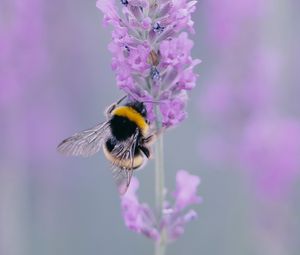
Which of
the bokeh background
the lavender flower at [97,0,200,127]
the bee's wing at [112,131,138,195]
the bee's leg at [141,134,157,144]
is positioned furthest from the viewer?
the bokeh background

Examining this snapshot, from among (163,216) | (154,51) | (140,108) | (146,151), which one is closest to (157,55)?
(154,51)

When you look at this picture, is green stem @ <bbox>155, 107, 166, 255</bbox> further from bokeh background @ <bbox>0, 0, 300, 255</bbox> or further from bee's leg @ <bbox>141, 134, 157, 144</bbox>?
bokeh background @ <bbox>0, 0, 300, 255</bbox>

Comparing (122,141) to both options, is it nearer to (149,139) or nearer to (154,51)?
(149,139)

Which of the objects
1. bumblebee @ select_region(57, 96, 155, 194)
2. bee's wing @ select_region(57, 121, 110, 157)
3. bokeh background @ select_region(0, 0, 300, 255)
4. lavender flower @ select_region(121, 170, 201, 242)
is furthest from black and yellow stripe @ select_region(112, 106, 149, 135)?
bokeh background @ select_region(0, 0, 300, 255)

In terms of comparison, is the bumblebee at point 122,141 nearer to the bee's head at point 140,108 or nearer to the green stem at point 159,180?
the bee's head at point 140,108

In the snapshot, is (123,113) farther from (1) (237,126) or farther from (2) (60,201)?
(2) (60,201)

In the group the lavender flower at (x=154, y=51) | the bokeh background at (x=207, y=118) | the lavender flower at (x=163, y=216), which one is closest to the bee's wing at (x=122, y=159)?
the lavender flower at (x=163, y=216)
